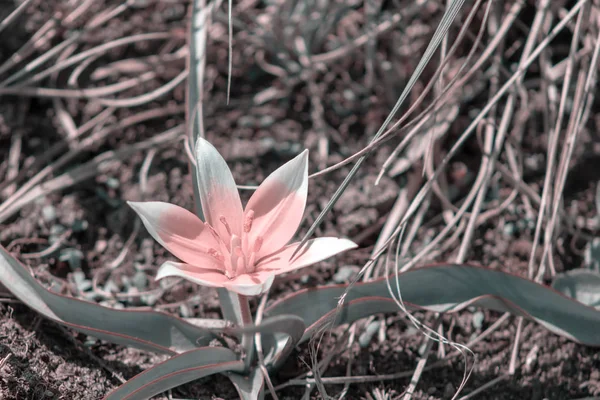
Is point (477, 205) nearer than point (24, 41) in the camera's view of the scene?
Yes

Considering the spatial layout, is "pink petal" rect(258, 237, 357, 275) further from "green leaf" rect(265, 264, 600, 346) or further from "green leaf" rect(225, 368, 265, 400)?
"green leaf" rect(225, 368, 265, 400)

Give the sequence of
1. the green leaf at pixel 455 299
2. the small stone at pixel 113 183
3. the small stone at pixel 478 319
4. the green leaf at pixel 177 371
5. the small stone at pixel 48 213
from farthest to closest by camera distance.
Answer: the small stone at pixel 113 183 → the small stone at pixel 48 213 → the small stone at pixel 478 319 → the green leaf at pixel 455 299 → the green leaf at pixel 177 371

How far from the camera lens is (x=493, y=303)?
172cm

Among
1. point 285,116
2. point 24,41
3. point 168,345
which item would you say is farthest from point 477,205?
point 24,41

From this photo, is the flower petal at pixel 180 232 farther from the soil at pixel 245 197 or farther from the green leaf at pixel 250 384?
the soil at pixel 245 197

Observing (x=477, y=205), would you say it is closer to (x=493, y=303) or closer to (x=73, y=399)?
(x=493, y=303)

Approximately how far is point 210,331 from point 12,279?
1.75 feet

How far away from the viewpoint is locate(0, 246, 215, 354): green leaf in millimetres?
1572

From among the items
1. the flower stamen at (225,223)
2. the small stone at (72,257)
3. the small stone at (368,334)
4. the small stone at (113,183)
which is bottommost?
the small stone at (368,334)

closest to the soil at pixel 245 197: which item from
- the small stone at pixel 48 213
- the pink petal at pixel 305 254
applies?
the small stone at pixel 48 213

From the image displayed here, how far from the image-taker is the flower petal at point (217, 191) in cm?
156

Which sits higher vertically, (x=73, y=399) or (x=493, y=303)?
(x=493, y=303)

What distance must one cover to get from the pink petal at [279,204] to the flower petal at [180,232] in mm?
117

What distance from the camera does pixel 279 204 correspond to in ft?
5.22
